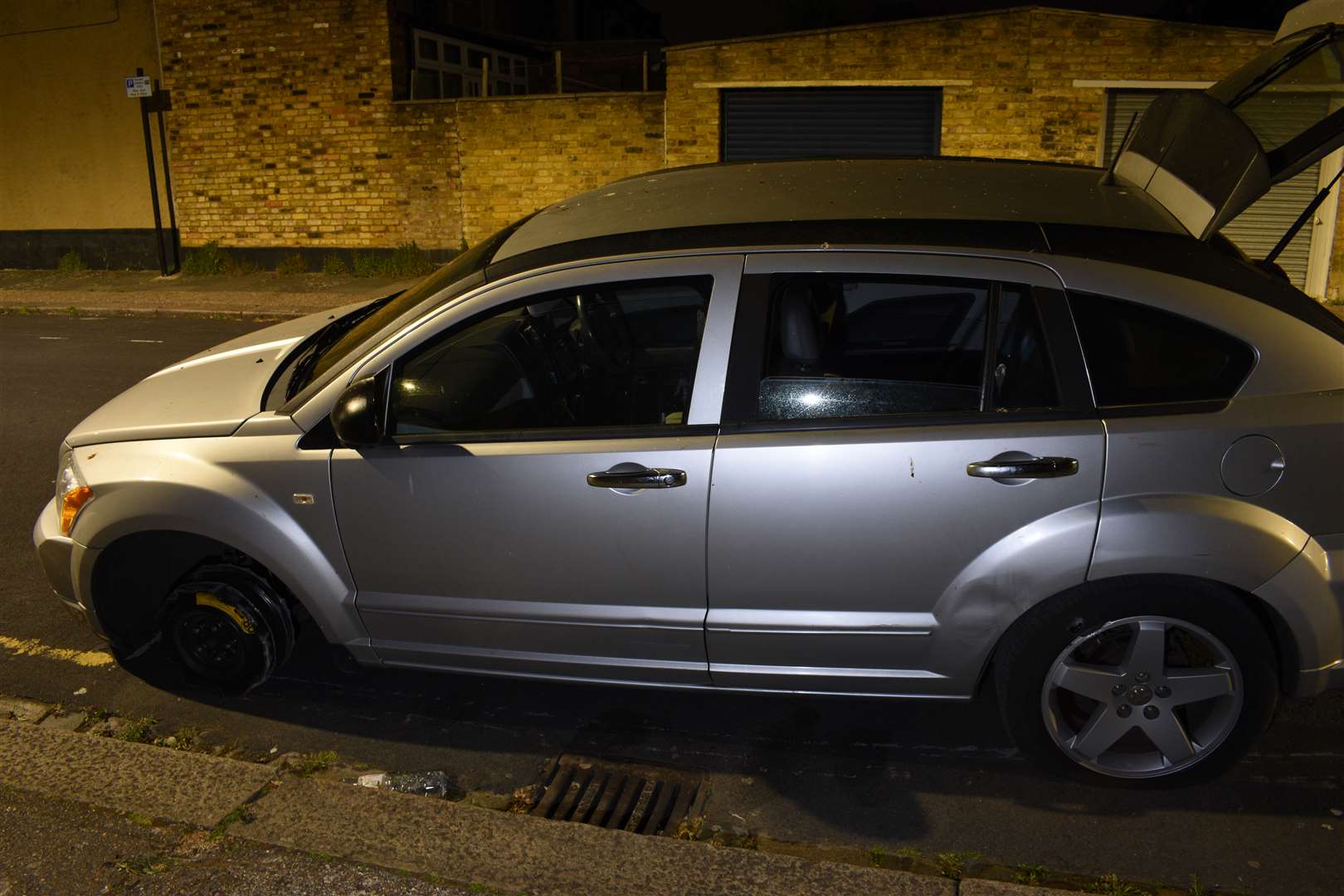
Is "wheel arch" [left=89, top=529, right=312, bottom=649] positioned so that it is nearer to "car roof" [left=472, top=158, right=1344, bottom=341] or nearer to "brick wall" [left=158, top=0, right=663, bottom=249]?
"car roof" [left=472, top=158, right=1344, bottom=341]

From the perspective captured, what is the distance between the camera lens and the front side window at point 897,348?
3129 millimetres

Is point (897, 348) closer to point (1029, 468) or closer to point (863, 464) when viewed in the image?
point (863, 464)

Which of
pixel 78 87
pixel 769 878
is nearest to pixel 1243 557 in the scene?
pixel 769 878

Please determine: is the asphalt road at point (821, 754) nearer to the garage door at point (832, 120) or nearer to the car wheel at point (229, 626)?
the car wheel at point (229, 626)

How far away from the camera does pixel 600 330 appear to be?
3.82 m

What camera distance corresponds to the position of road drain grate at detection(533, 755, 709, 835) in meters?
3.30

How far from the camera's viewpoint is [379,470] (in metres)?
3.42

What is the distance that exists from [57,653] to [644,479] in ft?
9.28

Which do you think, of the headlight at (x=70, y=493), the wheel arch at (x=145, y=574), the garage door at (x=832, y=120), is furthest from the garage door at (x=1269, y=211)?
the headlight at (x=70, y=493)

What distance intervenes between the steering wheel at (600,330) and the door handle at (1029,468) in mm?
1278

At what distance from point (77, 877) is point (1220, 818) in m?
3.31

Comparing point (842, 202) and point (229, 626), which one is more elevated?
point (842, 202)

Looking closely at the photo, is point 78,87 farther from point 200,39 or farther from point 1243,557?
point 1243,557

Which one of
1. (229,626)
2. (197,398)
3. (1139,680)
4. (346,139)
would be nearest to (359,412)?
(197,398)
